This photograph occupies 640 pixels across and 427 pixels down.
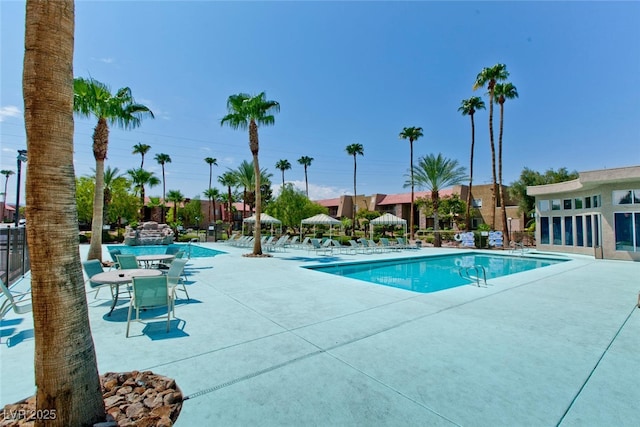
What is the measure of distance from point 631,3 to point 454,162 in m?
14.9

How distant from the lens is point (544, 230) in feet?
68.1

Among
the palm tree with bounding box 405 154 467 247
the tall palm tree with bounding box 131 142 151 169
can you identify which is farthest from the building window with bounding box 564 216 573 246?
the tall palm tree with bounding box 131 142 151 169

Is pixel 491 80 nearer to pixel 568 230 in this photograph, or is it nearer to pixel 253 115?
pixel 568 230

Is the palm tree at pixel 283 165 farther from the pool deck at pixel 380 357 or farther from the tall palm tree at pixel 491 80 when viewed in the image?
the pool deck at pixel 380 357

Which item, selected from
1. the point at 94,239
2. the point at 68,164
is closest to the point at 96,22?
the point at 68,164

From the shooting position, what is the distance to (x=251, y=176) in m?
30.0

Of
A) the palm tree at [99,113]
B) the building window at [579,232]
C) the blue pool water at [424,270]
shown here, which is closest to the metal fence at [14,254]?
the palm tree at [99,113]

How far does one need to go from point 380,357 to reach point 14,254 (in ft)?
35.8

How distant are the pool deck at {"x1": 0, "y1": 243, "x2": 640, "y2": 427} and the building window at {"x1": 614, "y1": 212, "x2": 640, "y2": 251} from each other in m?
11.4

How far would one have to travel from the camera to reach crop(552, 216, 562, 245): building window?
19609 mm

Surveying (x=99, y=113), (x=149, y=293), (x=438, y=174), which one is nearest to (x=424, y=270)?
(x=149, y=293)

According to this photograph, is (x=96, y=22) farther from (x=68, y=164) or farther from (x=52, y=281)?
(x=52, y=281)

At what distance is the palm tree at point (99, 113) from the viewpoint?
1106 centimetres

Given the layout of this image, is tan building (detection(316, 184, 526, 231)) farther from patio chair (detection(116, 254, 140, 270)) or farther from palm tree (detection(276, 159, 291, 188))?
patio chair (detection(116, 254, 140, 270))
